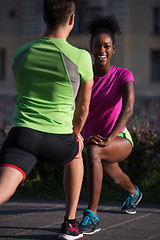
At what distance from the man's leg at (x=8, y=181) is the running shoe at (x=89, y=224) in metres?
1.02

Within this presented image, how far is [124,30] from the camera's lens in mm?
34969

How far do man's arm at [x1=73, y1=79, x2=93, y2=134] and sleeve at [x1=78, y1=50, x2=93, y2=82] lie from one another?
0.04 m

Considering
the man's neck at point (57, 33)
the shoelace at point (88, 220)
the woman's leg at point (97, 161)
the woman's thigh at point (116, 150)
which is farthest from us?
the woman's thigh at point (116, 150)

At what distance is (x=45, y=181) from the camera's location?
6.32 meters

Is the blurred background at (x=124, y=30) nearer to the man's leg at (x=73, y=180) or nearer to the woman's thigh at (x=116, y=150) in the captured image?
the woman's thigh at (x=116, y=150)

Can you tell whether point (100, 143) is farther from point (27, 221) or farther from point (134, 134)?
point (134, 134)

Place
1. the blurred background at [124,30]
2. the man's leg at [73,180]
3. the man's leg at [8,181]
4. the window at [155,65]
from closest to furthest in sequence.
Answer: the man's leg at [8,181]
the man's leg at [73,180]
the blurred background at [124,30]
the window at [155,65]

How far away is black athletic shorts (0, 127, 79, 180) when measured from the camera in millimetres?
3309

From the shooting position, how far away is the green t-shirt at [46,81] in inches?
133

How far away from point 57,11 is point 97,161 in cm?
145

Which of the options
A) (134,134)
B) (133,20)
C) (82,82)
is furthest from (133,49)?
(82,82)

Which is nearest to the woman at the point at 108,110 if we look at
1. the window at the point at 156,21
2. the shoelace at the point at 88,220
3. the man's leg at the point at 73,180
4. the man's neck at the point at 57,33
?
the shoelace at the point at 88,220

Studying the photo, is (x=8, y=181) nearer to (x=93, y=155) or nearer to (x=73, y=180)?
(x=73, y=180)

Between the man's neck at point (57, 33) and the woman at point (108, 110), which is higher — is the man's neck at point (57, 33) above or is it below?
above
